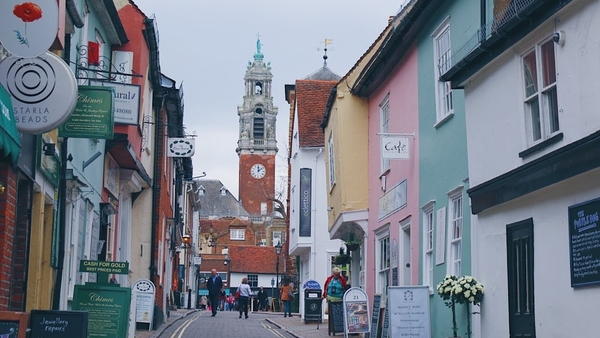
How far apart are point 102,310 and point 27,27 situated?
Answer: 18.5ft

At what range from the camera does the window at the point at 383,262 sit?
66.6 feet

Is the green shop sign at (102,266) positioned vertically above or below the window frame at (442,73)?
below

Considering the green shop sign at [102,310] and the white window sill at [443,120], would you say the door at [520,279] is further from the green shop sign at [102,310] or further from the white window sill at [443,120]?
the green shop sign at [102,310]

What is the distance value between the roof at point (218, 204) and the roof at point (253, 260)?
103ft

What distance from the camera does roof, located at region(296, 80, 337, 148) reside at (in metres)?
32.4

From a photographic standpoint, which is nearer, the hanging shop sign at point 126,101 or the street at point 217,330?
the hanging shop sign at point 126,101

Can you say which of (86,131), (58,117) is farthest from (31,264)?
(58,117)

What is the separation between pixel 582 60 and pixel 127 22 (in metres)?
11.9

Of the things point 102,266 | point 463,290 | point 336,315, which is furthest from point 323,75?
point 463,290

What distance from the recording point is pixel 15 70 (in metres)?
10.2

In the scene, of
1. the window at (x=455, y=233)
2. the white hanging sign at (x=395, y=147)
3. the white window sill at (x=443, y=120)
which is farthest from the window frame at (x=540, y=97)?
the white hanging sign at (x=395, y=147)

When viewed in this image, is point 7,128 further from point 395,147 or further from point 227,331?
point 227,331

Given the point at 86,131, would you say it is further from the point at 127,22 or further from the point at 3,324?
the point at 127,22

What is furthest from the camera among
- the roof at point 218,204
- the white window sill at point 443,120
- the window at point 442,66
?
the roof at point 218,204
